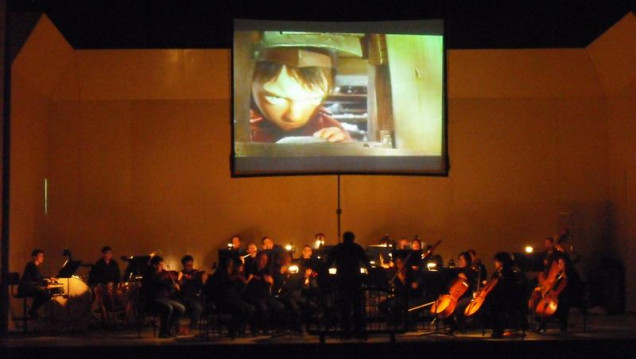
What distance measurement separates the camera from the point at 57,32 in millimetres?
14625

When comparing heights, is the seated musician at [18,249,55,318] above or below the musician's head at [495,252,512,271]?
below

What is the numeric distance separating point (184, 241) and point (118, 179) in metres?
1.57

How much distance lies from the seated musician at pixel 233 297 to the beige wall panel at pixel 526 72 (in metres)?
6.52

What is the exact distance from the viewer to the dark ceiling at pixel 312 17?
1355 cm

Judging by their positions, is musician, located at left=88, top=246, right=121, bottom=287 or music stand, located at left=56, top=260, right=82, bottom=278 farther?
musician, located at left=88, top=246, right=121, bottom=287

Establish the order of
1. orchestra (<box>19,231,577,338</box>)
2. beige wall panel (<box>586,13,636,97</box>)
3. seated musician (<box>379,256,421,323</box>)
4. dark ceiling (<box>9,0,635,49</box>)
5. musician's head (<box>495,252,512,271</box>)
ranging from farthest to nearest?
beige wall panel (<box>586,13,636,97</box>) → dark ceiling (<box>9,0,635,49</box>) → musician's head (<box>495,252,512,271</box>) → seated musician (<box>379,256,421,323</box>) → orchestra (<box>19,231,577,338</box>)

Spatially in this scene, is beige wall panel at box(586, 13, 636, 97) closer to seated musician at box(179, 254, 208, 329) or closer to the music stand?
seated musician at box(179, 254, 208, 329)

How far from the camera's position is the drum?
12.1 m

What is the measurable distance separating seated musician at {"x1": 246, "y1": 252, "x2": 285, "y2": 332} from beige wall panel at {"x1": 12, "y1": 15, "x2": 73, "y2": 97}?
195 inches

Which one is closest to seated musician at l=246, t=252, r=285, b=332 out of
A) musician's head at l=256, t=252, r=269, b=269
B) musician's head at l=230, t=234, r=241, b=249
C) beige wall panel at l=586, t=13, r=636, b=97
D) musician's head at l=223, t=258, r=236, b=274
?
musician's head at l=256, t=252, r=269, b=269

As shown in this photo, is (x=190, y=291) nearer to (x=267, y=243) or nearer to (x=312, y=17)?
(x=267, y=243)

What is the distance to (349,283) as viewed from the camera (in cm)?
991

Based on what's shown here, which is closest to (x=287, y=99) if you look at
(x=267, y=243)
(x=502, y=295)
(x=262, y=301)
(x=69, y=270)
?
(x=267, y=243)

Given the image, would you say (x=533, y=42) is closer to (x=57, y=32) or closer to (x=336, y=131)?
(x=336, y=131)
